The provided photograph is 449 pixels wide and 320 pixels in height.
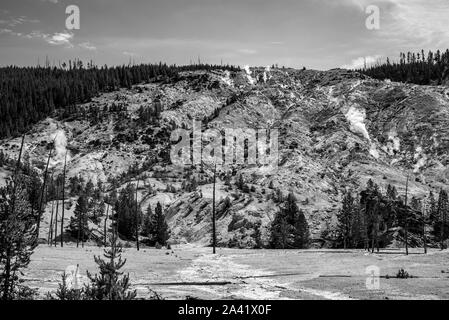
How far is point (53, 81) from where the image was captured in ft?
653

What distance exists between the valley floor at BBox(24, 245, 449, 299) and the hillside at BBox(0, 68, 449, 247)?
1315 inches

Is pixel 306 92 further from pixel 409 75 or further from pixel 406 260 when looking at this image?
pixel 406 260

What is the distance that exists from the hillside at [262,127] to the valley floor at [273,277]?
3339cm

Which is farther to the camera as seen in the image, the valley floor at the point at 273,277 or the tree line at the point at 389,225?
the tree line at the point at 389,225

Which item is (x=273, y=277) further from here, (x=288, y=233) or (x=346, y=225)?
(x=346, y=225)

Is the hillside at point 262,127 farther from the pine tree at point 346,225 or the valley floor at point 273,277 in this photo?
the valley floor at point 273,277

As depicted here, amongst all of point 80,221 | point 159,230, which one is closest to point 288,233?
point 159,230

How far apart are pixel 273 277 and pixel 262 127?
11716 cm

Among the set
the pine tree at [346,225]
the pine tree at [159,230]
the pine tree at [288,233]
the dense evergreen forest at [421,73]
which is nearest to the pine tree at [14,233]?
the pine tree at [288,233]

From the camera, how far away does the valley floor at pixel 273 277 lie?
22766 millimetres

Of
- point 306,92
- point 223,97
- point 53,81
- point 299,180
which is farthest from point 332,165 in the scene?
point 53,81

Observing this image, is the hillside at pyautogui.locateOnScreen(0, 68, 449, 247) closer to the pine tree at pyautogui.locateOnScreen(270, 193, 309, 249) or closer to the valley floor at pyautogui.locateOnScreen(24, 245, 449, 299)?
the pine tree at pyautogui.locateOnScreen(270, 193, 309, 249)

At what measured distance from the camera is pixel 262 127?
146 metres
